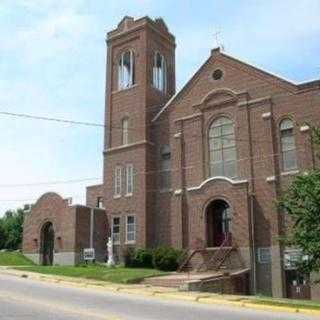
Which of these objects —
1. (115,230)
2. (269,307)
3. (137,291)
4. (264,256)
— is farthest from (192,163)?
(269,307)

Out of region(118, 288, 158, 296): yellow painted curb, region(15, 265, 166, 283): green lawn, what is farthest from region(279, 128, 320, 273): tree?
region(15, 265, 166, 283): green lawn

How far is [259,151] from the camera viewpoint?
37.7m

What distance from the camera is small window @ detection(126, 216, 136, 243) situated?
136ft

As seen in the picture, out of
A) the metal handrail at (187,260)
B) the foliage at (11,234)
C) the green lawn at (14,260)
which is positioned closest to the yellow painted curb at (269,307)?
the metal handrail at (187,260)

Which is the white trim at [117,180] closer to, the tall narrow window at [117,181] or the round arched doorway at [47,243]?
the tall narrow window at [117,181]

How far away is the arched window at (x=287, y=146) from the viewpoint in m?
36.5

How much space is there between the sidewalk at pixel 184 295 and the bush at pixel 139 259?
7.65 meters

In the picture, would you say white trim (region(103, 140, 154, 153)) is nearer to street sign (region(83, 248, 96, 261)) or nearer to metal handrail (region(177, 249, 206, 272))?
street sign (region(83, 248, 96, 261))

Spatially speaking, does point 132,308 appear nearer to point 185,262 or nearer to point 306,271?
point 306,271

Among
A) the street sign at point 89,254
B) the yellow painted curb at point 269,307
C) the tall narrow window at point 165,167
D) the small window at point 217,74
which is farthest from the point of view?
the tall narrow window at point 165,167

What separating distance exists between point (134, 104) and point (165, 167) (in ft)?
17.2

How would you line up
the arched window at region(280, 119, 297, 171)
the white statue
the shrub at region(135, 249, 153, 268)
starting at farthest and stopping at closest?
1. the white statue
2. the shrub at region(135, 249, 153, 268)
3. the arched window at region(280, 119, 297, 171)

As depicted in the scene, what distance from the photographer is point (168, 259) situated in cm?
3778

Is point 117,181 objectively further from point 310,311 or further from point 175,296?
point 310,311
